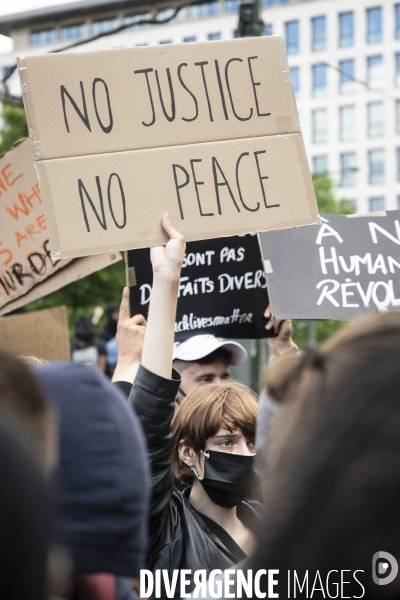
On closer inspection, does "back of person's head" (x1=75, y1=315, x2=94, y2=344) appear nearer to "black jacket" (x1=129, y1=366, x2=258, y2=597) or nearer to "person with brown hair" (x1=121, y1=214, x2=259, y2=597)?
"person with brown hair" (x1=121, y1=214, x2=259, y2=597)

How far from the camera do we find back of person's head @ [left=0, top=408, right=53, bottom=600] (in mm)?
637

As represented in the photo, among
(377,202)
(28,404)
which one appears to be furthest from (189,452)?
(377,202)

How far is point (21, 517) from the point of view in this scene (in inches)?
25.3

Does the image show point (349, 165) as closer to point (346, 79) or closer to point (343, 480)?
point (346, 79)

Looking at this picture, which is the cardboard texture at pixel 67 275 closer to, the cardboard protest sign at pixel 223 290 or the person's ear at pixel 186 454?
the cardboard protest sign at pixel 223 290

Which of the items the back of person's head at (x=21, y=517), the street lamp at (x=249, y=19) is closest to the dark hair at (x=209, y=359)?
the back of person's head at (x=21, y=517)

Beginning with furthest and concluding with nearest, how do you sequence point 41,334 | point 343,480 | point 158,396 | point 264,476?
1. point 41,334
2. point 158,396
3. point 264,476
4. point 343,480

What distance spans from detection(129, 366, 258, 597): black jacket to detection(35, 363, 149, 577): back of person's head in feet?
3.34

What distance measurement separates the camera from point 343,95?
207 ft

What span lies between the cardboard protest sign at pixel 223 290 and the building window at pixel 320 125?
62060 millimetres

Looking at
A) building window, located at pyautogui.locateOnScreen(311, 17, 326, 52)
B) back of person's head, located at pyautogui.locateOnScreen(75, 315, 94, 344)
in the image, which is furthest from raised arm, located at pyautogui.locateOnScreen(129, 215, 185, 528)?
building window, located at pyautogui.locateOnScreen(311, 17, 326, 52)

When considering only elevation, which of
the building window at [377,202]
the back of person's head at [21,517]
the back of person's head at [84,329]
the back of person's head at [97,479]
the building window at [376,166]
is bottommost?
the back of person's head at [21,517]

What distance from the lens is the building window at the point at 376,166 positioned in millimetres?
61906

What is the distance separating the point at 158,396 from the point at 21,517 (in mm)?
1431
